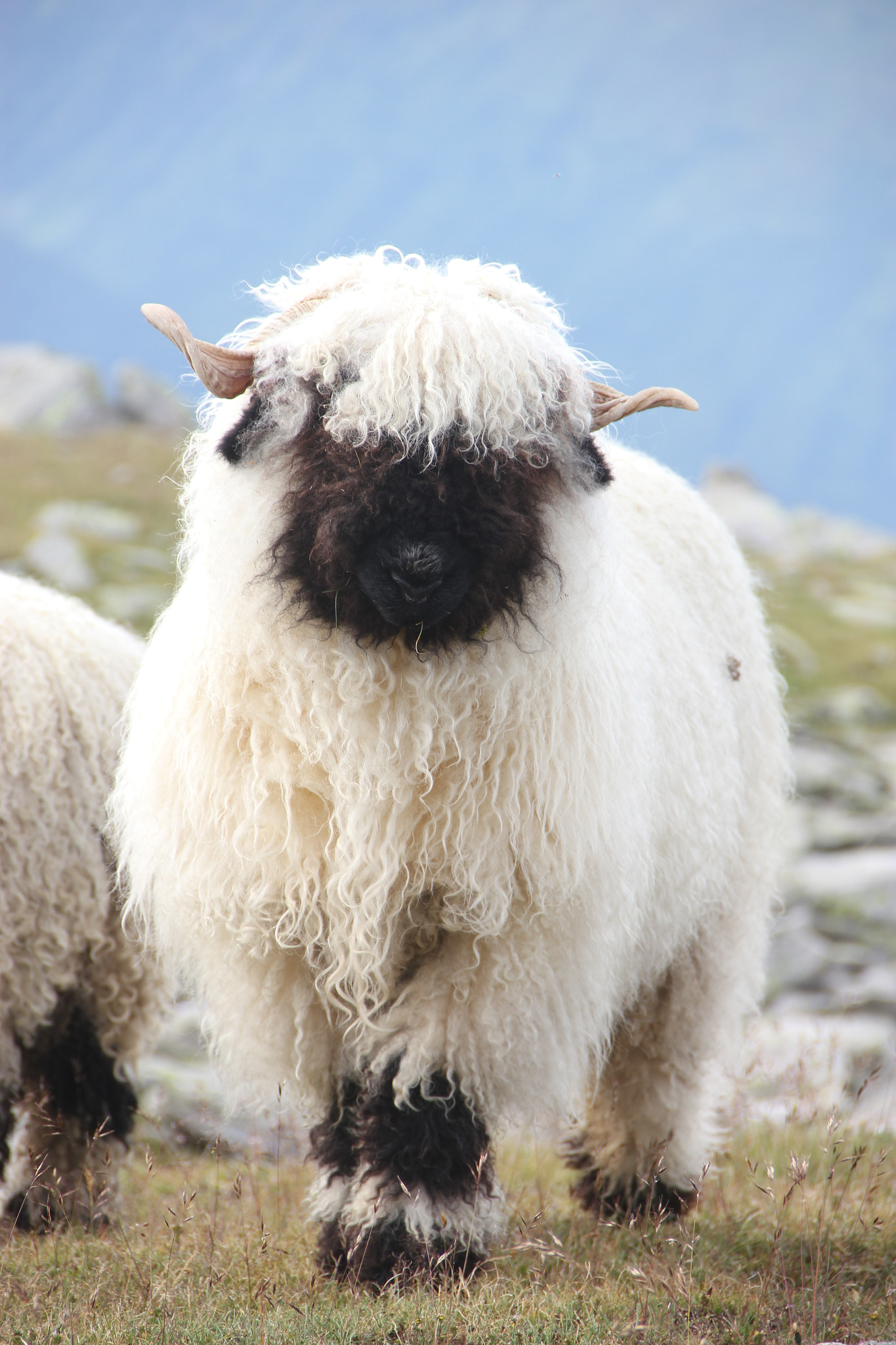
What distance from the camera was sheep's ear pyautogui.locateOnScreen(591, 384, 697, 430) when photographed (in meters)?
3.16

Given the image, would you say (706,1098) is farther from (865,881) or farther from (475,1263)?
(865,881)

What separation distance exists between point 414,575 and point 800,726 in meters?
16.7

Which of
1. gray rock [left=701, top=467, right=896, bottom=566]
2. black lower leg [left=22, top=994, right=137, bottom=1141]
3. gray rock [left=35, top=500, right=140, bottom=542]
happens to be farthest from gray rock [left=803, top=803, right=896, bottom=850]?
gray rock [left=701, top=467, right=896, bottom=566]

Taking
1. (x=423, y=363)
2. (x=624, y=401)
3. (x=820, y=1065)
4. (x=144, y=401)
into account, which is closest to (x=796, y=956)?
(x=820, y=1065)

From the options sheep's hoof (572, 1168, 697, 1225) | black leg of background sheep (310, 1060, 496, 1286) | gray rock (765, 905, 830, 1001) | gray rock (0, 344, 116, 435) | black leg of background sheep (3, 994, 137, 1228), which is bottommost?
black leg of background sheep (3, 994, 137, 1228)

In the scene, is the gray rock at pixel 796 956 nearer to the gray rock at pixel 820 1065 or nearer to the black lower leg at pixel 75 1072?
the gray rock at pixel 820 1065

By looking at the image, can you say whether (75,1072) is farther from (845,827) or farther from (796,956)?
(845,827)

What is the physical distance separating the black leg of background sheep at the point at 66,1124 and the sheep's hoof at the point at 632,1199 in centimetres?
179

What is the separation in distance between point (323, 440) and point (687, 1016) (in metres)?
2.54

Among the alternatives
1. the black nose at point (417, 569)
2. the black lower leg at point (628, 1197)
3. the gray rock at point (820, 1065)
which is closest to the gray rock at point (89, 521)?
the gray rock at point (820, 1065)

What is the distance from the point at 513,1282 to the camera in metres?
3.07

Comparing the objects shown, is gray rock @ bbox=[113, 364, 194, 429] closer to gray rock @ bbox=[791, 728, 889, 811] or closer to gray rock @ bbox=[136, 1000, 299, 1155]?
gray rock @ bbox=[791, 728, 889, 811]

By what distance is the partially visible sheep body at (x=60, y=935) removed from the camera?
383 centimetres

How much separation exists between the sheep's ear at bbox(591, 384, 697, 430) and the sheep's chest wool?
0.02 m
